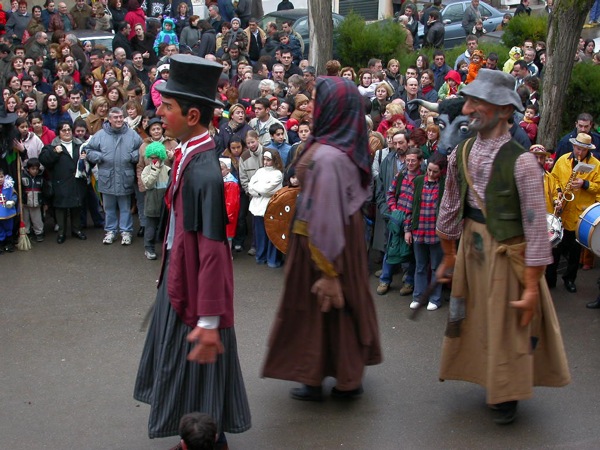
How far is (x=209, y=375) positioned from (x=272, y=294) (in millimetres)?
3372

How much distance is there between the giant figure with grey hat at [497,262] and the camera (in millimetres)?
4988

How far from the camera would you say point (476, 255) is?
529 centimetres

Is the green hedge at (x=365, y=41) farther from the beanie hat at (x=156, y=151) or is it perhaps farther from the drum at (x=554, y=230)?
the drum at (x=554, y=230)

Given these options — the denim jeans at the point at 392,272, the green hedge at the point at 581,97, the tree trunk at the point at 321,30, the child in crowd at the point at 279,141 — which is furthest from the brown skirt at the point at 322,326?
the tree trunk at the point at 321,30

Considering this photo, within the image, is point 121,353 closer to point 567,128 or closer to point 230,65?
point 567,128

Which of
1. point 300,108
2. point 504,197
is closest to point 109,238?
point 300,108

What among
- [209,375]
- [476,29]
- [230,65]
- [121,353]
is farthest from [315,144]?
[476,29]

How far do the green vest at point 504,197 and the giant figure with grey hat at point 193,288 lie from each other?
4.92 ft

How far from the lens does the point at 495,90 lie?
5027 mm

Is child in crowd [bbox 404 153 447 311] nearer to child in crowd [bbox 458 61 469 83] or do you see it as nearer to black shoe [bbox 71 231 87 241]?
black shoe [bbox 71 231 87 241]

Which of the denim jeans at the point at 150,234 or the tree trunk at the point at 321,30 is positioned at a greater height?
the tree trunk at the point at 321,30

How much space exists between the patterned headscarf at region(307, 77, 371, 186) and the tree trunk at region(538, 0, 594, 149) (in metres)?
5.64

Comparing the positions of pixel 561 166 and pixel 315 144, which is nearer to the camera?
pixel 315 144

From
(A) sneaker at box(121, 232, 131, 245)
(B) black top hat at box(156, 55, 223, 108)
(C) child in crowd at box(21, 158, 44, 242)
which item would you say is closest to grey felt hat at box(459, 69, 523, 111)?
(B) black top hat at box(156, 55, 223, 108)
